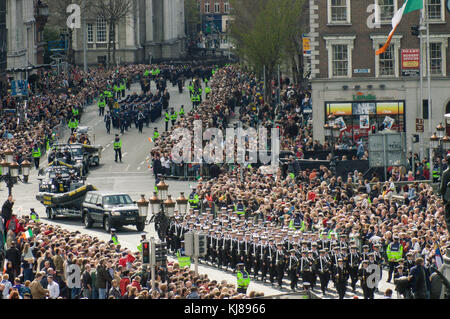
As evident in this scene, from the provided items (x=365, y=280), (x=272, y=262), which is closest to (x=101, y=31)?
(x=272, y=262)

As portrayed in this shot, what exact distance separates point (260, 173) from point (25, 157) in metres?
15.4

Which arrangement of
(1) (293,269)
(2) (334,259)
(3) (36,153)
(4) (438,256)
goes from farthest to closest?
1. (3) (36,153)
2. (1) (293,269)
3. (2) (334,259)
4. (4) (438,256)

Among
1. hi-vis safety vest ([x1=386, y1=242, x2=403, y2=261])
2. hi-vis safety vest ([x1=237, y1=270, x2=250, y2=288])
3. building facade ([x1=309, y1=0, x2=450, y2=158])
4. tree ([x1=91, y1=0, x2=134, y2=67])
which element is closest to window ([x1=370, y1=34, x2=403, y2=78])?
building facade ([x1=309, y1=0, x2=450, y2=158])

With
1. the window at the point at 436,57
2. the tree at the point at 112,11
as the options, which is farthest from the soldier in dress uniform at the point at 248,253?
the tree at the point at 112,11

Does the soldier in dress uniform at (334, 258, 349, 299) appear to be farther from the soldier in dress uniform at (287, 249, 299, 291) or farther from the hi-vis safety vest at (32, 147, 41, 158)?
the hi-vis safety vest at (32, 147, 41, 158)

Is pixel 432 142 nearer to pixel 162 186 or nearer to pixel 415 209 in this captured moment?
pixel 415 209

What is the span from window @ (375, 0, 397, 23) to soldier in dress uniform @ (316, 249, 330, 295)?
30779mm

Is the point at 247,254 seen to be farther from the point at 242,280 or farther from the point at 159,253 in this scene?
the point at 159,253

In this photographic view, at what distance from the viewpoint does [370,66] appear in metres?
60.4

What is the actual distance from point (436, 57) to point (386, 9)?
365 cm

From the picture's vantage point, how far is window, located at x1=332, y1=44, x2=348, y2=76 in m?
60.6

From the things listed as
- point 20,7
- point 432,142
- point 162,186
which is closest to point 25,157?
point 432,142

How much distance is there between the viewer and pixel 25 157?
→ 59000mm

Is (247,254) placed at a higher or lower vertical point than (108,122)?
lower
